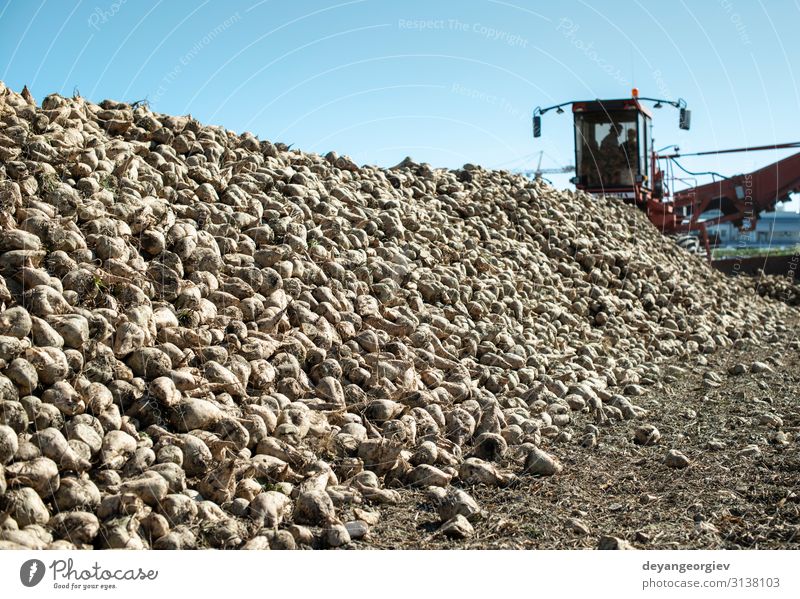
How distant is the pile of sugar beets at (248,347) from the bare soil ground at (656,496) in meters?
0.11

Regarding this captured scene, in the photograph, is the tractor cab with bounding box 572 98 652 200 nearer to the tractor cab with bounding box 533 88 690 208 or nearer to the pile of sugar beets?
the tractor cab with bounding box 533 88 690 208

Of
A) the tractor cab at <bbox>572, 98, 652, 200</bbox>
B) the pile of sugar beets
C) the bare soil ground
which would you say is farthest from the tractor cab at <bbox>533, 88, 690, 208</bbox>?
the bare soil ground

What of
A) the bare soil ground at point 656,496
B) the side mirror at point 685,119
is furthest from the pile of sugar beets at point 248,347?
the side mirror at point 685,119

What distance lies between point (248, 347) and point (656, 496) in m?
2.07

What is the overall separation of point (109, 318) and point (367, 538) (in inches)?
60.6

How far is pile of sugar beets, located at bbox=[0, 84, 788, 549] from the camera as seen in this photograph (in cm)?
317

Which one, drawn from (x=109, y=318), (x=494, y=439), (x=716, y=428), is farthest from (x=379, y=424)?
(x=716, y=428)

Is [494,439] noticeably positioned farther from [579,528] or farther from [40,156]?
[40,156]

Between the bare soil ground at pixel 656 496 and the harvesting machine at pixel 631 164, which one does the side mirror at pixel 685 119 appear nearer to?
the harvesting machine at pixel 631 164

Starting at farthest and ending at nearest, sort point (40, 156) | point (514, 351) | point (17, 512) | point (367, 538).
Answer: point (514, 351) → point (40, 156) → point (367, 538) → point (17, 512)

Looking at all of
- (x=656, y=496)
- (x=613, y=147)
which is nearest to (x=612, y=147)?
(x=613, y=147)

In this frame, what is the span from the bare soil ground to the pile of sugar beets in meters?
0.11

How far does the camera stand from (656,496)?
381 centimetres

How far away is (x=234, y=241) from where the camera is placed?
4879 mm
